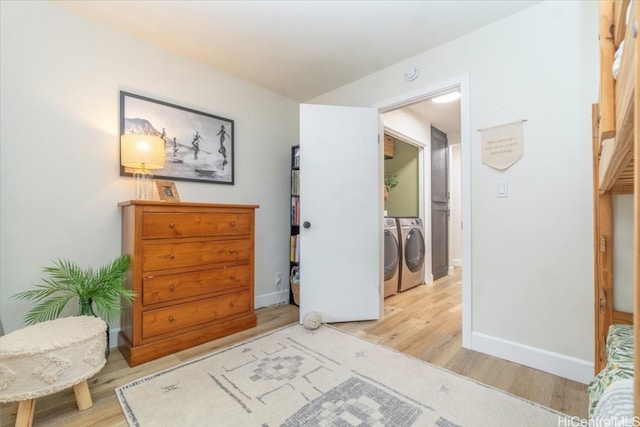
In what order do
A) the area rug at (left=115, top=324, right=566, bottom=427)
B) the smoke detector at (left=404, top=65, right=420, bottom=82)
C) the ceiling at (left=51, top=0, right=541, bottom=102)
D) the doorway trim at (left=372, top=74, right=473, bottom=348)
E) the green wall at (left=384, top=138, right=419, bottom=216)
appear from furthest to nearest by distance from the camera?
the green wall at (left=384, top=138, right=419, bottom=216) → the smoke detector at (left=404, top=65, right=420, bottom=82) → the doorway trim at (left=372, top=74, right=473, bottom=348) → the ceiling at (left=51, top=0, right=541, bottom=102) → the area rug at (left=115, top=324, right=566, bottom=427)

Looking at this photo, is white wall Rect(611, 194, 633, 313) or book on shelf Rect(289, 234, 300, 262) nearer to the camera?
white wall Rect(611, 194, 633, 313)

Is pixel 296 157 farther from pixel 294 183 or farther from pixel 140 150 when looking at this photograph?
pixel 140 150

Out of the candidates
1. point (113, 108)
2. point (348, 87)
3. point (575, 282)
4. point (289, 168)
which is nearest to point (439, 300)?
point (575, 282)

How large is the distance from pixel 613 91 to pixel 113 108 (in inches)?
103

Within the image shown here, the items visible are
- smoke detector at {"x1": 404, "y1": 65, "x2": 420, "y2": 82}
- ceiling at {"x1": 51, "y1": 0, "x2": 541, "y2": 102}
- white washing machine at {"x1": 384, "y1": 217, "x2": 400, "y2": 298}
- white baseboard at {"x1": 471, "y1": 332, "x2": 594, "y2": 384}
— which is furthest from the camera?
white washing machine at {"x1": 384, "y1": 217, "x2": 400, "y2": 298}

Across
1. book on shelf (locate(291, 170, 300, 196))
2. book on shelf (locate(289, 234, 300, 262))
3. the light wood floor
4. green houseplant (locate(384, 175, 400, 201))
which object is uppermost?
green houseplant (locate(384, 175, 400, 201))

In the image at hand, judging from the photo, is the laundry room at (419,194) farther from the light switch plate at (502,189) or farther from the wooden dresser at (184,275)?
the wooden dresser at (184,275)

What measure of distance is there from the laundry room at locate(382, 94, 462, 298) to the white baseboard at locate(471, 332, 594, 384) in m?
1.30

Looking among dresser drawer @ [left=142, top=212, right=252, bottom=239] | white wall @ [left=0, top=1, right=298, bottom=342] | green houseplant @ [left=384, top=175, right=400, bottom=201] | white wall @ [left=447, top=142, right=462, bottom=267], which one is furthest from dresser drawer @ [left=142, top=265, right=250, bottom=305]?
white wall @ [left=447, top=142, right=462, bottom=267]

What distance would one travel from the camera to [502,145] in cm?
188

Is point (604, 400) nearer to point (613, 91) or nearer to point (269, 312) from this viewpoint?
point (613, 91)

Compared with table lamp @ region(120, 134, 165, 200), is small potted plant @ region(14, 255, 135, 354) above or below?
below

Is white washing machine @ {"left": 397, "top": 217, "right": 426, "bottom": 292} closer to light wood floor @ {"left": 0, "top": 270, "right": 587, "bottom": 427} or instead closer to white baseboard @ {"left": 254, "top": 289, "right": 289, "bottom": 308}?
light wood floor @ {"left": 0, "top": 270, "right": 587, "bottom": 427}

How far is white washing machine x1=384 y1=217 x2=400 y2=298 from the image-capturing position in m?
3.19
